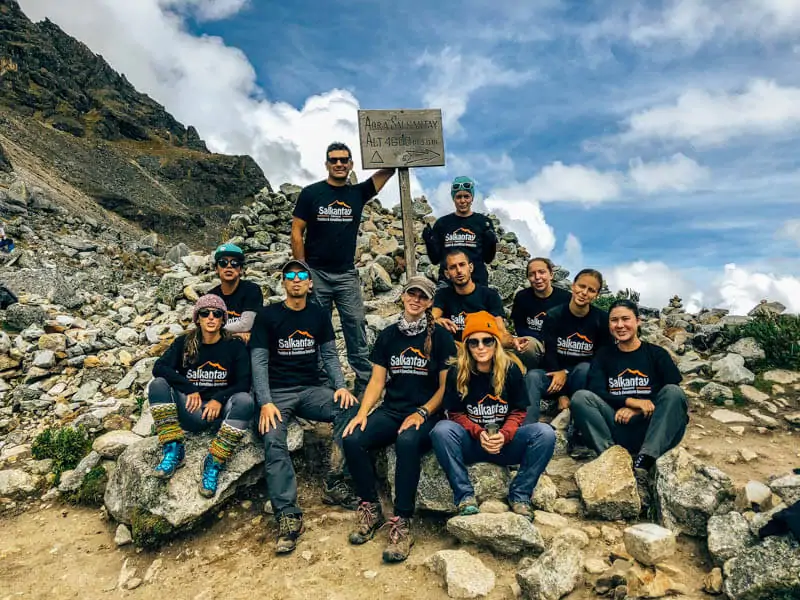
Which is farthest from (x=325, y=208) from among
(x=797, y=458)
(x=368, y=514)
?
(x=797, y=458)

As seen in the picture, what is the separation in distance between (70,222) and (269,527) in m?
19.0

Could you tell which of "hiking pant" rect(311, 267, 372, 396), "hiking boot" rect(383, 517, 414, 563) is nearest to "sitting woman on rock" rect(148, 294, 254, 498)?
"hiking pant" rect(311, 267, 372, 396)

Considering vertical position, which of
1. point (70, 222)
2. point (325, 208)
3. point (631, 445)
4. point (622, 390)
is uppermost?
point (70, 222)

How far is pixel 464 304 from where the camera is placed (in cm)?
650

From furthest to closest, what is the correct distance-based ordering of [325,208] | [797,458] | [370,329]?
[370,329] → [325,208] → [797,458]

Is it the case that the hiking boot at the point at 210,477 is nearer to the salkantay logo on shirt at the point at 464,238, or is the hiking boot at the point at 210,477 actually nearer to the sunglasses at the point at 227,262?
the sunglasses at the point at 227,262

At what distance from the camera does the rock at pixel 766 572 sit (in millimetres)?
3576

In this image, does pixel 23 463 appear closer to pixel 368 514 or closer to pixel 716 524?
pixel 368 514

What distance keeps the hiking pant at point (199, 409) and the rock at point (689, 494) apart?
159 inches

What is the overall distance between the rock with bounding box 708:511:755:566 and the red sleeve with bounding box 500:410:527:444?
67.8 inches

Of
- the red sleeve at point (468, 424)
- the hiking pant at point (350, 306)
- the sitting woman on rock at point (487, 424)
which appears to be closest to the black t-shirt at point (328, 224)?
the hiking pant at point (350, 306)

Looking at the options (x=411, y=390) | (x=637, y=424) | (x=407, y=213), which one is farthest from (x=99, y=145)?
(x=637, y=424)

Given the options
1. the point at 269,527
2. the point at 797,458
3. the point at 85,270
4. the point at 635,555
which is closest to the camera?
the point at 635,555

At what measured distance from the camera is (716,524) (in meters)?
4.34
